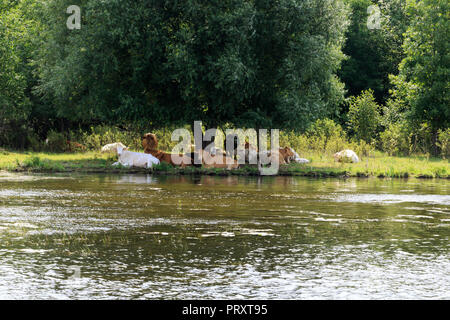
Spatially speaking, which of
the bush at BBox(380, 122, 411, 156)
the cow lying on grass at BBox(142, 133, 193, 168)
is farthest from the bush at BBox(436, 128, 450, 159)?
the cow lying on grass at BBox(142, 133, 193, 168)

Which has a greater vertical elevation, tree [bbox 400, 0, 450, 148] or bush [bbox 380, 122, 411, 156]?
tree [bbox 400, 0, 450, 148]

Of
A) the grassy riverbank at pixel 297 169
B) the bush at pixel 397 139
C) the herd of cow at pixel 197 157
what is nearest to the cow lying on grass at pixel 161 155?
the herd of cow at pixel 197 157

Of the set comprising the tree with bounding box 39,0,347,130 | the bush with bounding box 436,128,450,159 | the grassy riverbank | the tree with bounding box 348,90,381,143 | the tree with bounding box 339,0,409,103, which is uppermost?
the tree with bounding box 339,0,409,103

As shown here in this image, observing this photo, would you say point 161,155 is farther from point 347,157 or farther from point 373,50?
point 373,50

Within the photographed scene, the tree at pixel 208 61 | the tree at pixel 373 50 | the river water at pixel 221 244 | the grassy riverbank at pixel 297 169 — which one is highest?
the tree at pixel 373 50

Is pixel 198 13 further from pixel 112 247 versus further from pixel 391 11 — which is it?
pixel 391 11

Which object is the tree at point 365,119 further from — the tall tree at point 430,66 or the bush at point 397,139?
the tall tree at point 430,66

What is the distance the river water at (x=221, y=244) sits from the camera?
8.13 metres

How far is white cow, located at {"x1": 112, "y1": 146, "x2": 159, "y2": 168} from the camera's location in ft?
93.6

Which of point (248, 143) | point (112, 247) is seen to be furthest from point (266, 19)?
point (112, 247)

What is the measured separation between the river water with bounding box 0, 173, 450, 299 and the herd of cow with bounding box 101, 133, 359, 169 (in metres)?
8.76

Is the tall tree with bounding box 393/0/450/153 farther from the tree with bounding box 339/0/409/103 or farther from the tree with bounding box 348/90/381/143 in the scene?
the tree with bounding box 339/0/409/103

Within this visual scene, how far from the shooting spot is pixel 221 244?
1091cm

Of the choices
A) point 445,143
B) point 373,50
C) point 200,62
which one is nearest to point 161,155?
point 200,62
